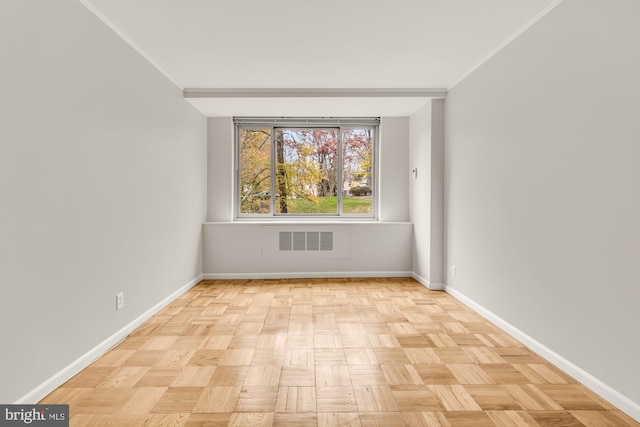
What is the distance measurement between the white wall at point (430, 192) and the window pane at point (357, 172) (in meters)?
0.89

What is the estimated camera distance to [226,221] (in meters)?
5.52

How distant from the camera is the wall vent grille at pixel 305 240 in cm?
539

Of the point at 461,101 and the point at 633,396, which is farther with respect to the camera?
the point at 461,101

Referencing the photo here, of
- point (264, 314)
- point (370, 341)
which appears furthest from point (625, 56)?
point (264, 314)

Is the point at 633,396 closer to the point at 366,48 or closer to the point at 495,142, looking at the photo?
the point at 495,142

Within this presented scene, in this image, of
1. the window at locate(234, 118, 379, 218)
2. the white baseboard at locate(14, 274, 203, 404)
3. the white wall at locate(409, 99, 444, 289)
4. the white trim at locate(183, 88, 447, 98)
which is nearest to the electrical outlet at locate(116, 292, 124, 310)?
the white baseboard at locate(14, 274, 203, 404)

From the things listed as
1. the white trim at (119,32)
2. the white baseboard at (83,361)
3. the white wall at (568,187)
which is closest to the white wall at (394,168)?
the white wall at (568,187)

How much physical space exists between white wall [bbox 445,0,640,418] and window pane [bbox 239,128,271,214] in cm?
319

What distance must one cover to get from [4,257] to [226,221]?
3.68 meters

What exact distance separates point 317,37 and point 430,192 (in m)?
2.40

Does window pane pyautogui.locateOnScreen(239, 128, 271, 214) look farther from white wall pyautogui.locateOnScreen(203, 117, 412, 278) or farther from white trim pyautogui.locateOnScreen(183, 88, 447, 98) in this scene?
white trim pyautogui.locateOnScreen(183, 88, 447, 98)

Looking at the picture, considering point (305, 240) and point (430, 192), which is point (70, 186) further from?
point (430, 192)

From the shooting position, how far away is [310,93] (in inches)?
176

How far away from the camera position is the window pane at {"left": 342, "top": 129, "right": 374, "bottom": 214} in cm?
586
